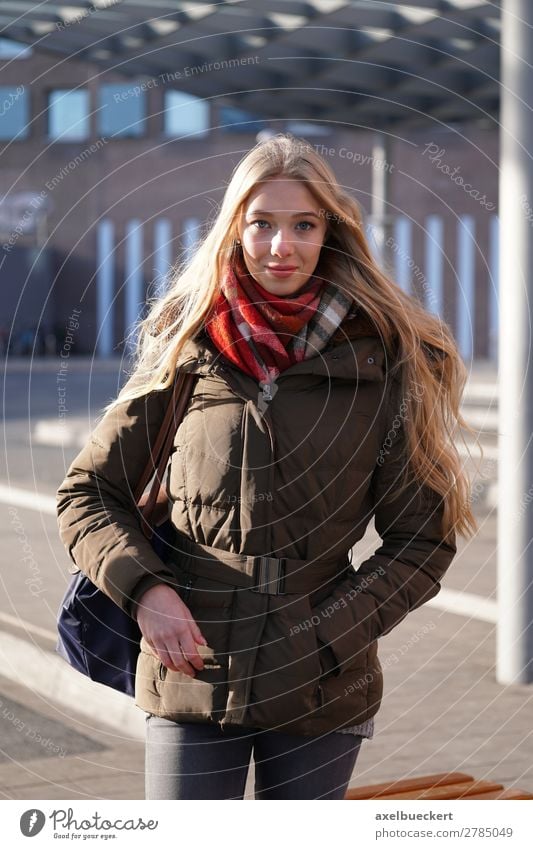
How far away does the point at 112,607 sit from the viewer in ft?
8.84

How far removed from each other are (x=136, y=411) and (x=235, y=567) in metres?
0.35

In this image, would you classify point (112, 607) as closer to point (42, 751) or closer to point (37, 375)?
point (42, 751)

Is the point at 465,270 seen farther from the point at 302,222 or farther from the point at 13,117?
the point at 302,222

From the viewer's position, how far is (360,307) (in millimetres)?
2604

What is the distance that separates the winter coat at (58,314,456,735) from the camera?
2.47m

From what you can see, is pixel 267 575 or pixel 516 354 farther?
pixel 516 354

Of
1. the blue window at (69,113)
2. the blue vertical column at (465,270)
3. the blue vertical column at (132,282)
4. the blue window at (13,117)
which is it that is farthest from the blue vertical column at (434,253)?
the blue window at (13,117)

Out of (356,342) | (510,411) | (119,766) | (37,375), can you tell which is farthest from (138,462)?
(37,375)

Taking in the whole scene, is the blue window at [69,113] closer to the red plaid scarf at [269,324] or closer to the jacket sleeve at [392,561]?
the red plaid scarf at [269,324]

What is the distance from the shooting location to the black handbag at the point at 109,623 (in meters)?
2.66

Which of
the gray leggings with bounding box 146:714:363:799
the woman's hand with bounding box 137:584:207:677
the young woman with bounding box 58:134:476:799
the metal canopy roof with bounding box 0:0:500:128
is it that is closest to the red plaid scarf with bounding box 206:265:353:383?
the young woman with bounding box 58:134:476:799

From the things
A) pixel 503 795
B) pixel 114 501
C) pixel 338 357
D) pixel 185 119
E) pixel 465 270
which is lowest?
pixel 503 795

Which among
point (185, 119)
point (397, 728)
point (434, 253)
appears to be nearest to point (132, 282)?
point (185, 119)

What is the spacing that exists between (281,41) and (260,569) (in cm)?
682
